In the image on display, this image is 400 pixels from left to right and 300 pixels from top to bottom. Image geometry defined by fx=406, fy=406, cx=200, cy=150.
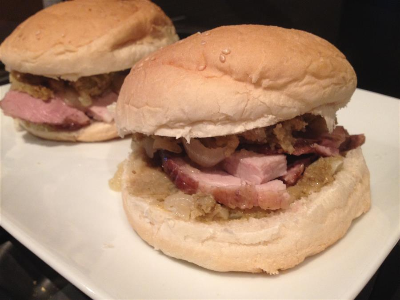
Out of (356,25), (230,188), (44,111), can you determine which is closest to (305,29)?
(356,25)

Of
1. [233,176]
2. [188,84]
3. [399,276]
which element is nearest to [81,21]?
[188,84]

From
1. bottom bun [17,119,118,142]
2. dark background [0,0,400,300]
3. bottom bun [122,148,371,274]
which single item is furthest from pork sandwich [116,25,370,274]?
A: bottom bun [17,119,118,142]

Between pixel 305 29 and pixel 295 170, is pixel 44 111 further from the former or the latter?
pixel 305 29

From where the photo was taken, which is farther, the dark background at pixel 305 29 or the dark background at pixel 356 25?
the dark background at pixel 356 25

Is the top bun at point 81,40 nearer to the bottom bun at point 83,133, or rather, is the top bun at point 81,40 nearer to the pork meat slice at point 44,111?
the pork meat slice at point 44,111

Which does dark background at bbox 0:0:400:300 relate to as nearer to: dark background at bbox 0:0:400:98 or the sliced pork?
dark background at bbox 0:0:400:98

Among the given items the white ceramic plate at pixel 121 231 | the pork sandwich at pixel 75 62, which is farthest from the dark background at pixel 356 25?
the pork sandwich at pixel 75 62

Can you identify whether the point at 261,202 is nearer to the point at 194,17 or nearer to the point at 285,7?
the point at 285,7
